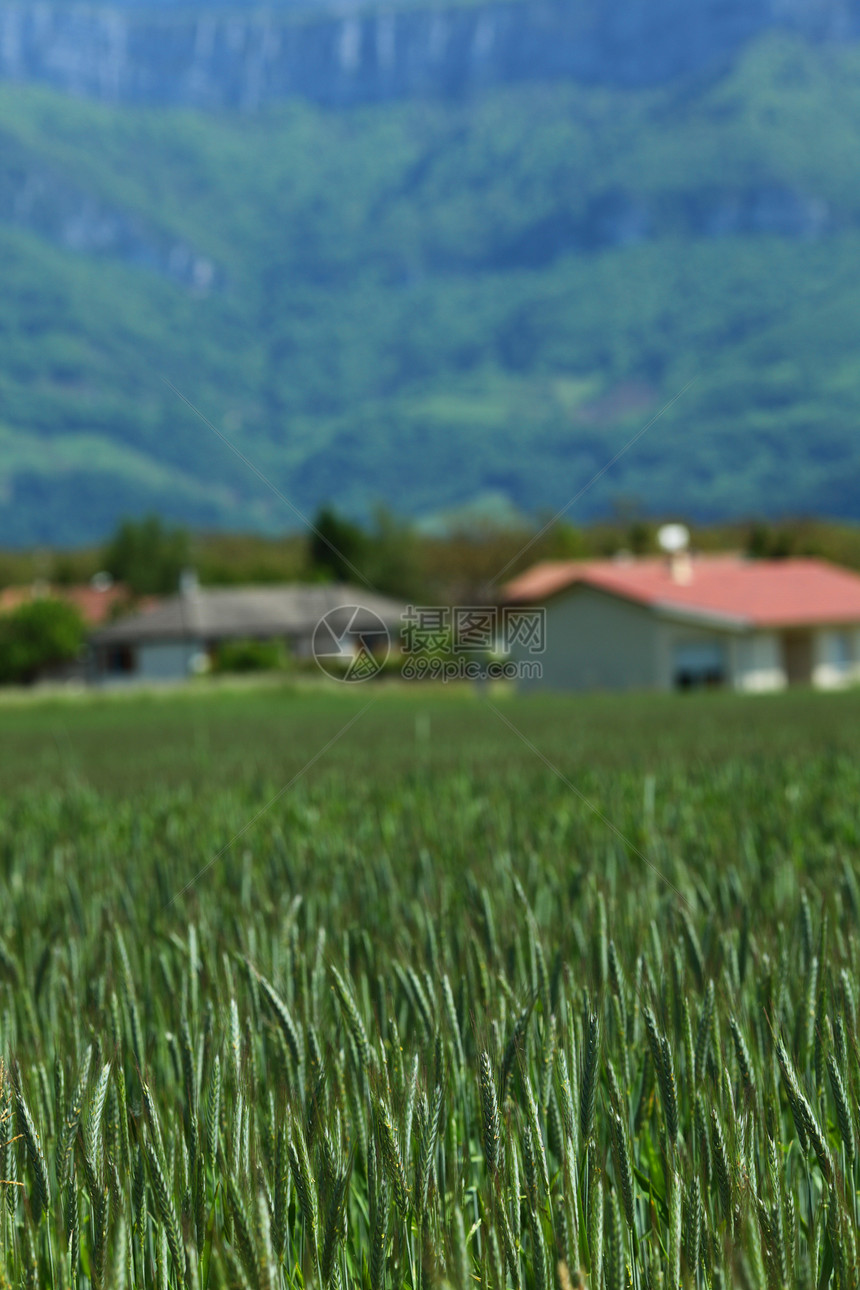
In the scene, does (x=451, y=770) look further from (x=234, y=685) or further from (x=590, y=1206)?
(x=234, y=685)

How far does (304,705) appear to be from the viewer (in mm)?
30141

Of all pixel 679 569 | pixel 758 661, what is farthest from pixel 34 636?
pixel 758 661

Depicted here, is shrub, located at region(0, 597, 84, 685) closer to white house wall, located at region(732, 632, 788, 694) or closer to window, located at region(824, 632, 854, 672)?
white house wall, located at region(732, 632, 788, 694)

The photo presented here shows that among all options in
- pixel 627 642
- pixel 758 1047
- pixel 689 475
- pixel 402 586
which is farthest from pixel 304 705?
pixel 689 475

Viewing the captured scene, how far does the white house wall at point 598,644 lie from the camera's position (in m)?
42.2

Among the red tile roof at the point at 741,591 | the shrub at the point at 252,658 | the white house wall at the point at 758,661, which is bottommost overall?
the white house wall at the point at 758,661

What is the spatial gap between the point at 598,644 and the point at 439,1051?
4153 cm

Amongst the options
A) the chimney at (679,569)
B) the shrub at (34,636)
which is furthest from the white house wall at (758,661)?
the shrub at (34,636)

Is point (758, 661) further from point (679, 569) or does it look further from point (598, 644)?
point (679, 569)

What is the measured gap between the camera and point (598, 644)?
4338 cm

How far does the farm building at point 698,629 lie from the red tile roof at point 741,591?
40 mm

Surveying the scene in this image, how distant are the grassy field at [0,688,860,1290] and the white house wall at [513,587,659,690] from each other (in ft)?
118

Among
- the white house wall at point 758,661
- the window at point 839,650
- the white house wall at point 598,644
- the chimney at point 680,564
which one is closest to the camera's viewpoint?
the white house wall at point 758,661

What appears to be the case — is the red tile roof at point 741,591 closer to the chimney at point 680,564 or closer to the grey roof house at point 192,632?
the chimney at point 680,564
